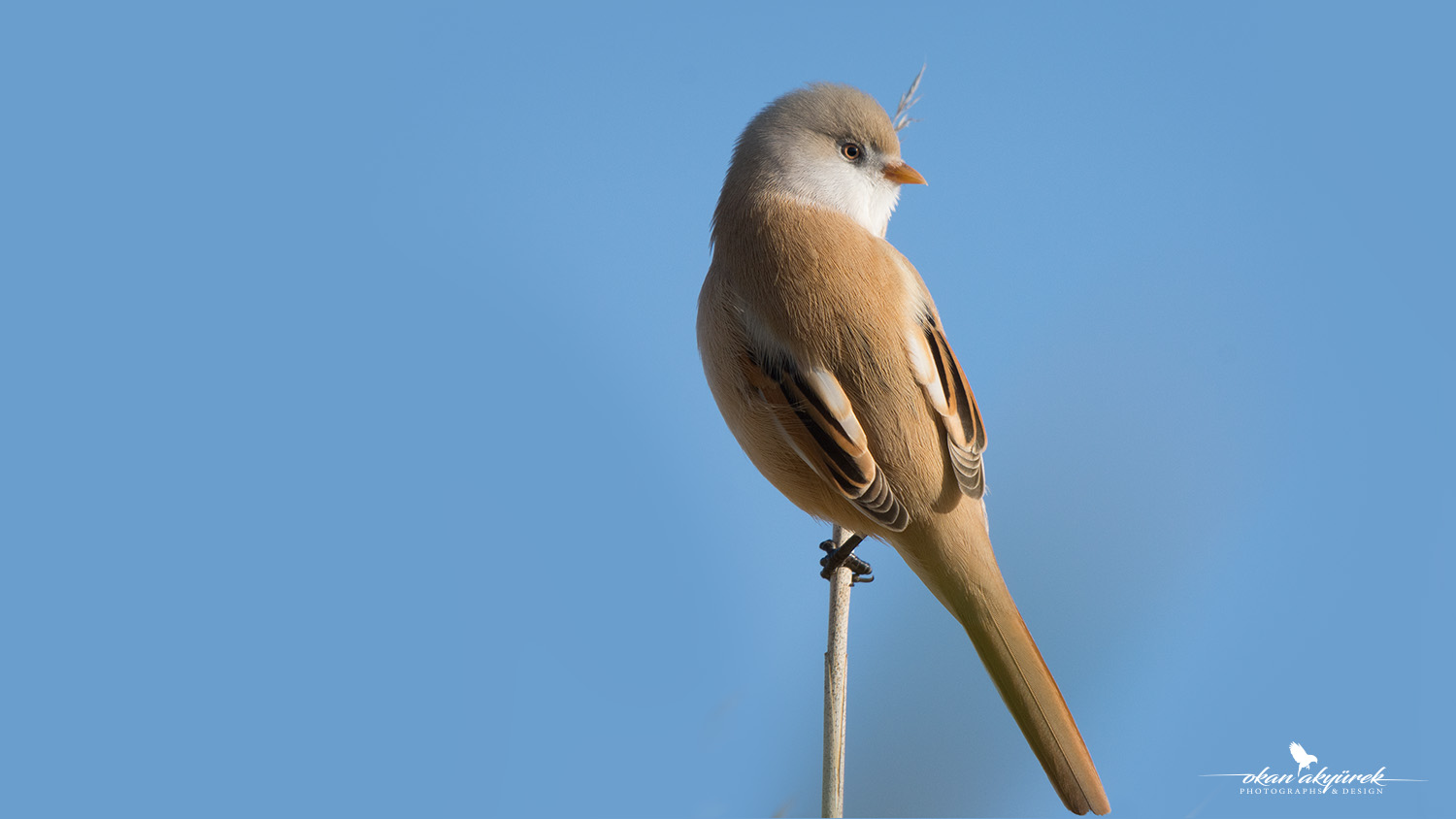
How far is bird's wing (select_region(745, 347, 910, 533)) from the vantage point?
5.51 ft

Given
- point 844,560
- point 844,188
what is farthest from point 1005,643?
point 844,188

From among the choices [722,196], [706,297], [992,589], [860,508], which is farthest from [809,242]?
[992,589]

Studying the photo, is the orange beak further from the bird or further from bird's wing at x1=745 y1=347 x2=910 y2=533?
bird's wing at x1=745 y1=347 x2=910 y2=533

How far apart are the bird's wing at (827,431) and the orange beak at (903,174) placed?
0.59 metres

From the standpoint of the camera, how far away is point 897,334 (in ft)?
5.83

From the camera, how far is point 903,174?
2.12 meters

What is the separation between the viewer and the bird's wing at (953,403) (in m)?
1.76

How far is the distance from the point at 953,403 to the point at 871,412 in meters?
0.18

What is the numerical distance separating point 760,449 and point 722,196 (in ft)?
2.04

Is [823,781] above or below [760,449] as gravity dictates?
below

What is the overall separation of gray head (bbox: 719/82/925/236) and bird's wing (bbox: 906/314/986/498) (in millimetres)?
393

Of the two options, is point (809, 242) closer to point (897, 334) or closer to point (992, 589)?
point (897, 334)

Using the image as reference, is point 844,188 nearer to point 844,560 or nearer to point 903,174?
point 903,174

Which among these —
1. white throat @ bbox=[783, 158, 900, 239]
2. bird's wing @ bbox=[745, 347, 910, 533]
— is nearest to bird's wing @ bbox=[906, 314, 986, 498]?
bird's wing @ bbox=[745, 347, 910, 533]
